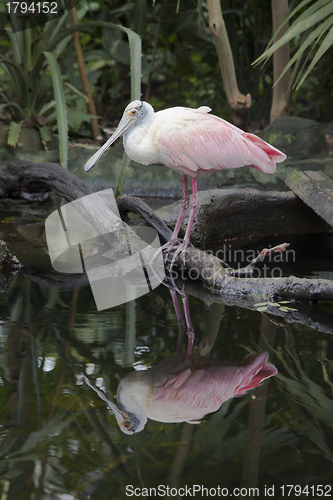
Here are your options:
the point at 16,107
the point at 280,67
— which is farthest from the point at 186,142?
the point at 280,67

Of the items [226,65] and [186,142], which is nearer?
[186,142]

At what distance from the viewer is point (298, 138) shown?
526 cm

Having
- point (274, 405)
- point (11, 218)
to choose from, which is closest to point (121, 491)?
point (274, 405)

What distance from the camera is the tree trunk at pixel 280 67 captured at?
5.25m

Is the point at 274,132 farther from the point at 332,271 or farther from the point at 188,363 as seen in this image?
the point at 188,363

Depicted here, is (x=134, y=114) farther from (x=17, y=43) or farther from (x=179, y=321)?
(x=17, y=43)

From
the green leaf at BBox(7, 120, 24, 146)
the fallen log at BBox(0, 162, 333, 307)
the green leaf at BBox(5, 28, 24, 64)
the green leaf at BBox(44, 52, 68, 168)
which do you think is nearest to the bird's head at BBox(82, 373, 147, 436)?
the fallen log at BBox(0, 162, 333, 307)

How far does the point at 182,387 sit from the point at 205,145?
4.65ft

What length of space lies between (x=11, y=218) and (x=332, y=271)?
250 centimetres

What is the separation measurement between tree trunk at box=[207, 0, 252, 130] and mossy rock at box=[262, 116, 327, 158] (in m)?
0.43

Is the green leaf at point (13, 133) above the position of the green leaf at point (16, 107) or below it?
below

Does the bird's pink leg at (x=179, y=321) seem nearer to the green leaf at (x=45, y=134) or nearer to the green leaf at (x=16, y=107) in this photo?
the green leaf at (x=45, y=134)

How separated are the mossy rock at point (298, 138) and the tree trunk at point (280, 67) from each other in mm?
569

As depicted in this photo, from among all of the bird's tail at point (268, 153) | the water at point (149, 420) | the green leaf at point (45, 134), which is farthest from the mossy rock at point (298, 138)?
the water at point (149, 420)
